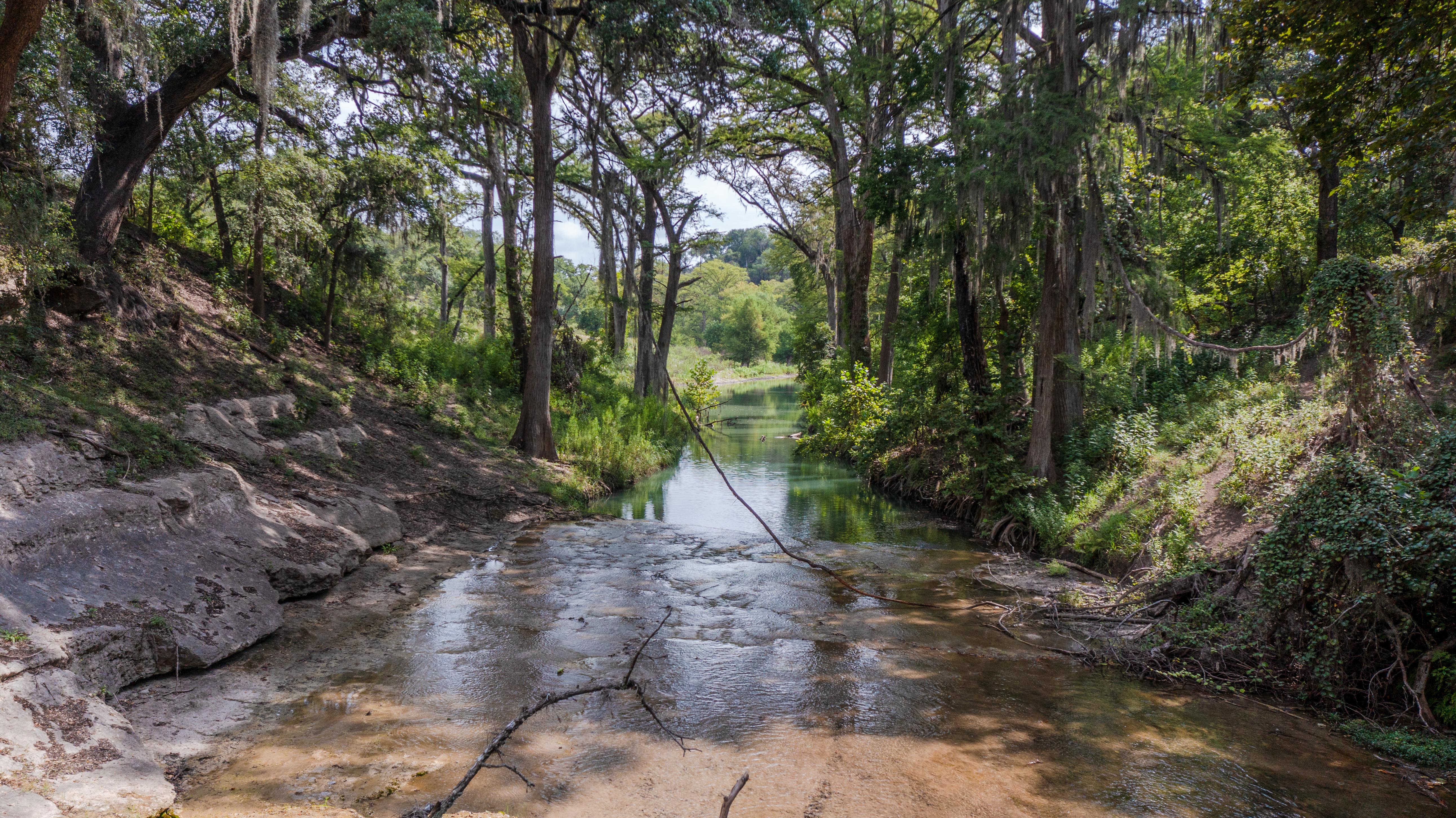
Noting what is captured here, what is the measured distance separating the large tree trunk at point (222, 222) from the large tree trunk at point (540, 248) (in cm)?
521

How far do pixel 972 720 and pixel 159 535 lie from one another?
255 inches

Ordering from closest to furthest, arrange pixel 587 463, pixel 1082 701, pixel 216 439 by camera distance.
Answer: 1. pixel 1082 701
2. pixel 216 439
3. pixel 587 463

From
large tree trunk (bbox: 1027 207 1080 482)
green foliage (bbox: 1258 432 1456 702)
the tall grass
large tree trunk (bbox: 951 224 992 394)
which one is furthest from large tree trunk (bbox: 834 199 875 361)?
green foliage (bbox: 1258 432 1456 702)

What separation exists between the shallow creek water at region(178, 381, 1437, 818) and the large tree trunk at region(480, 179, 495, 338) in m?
15.8

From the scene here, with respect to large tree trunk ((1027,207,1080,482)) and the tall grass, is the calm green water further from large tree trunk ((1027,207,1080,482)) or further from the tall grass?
large tree trunk ((1027,207,1080,482))

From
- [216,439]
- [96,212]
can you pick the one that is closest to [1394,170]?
[216,439]

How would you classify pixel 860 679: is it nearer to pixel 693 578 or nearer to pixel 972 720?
pixel 972 720

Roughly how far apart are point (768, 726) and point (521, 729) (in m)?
1.71

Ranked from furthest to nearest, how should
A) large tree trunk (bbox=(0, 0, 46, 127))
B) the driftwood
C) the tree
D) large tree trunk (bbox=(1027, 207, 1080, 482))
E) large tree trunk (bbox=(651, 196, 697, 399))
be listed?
1. the tree
2. large tree trunk (bbox=(651, 196, 697, 399))
3. large tree trunk (bbox=(1027, 207, 1080, 482))
4. the driftwood
5. large tree trunk (bbox=(0, 0, 46, 127))

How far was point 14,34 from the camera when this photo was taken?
479cm

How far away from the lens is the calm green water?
41.9 ft

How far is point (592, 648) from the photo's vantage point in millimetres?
6211

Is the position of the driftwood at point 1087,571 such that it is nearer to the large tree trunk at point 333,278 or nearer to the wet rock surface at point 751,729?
the wet rock surface at point 751,729

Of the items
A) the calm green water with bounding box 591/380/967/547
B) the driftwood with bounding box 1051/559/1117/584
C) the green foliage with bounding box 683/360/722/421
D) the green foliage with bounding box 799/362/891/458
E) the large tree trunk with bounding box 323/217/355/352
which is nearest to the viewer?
the driftwood with bounding box 1051/559/1117/584
